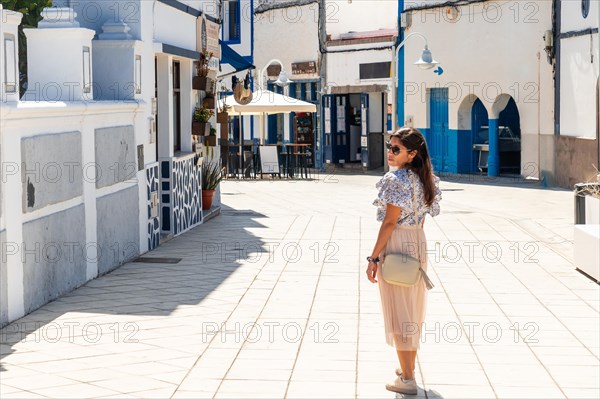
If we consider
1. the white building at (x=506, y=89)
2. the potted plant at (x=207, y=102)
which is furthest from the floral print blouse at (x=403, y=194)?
the white building at (x=506, y=89)

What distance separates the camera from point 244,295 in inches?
422

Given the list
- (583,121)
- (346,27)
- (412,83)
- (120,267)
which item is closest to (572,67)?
(583,121)

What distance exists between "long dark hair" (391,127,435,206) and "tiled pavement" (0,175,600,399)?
137 centimetres

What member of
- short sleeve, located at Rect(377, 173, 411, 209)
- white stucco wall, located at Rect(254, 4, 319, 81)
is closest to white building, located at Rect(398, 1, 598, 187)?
white stucco wall, located at Rect(254, 4, 319, 81)

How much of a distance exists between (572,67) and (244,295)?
50.2 feet

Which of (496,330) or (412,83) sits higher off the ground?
(412,83)

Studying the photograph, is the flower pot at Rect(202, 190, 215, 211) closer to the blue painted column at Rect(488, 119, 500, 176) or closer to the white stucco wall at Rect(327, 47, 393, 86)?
the blue painted column at Rect(488, 119, 500, 176)

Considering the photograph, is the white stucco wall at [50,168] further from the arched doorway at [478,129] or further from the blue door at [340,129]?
the blue door at [340,129]

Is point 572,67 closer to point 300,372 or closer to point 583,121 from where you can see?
point 583,121

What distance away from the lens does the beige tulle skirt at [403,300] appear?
7160 mm

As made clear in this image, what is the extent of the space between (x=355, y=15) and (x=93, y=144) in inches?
944

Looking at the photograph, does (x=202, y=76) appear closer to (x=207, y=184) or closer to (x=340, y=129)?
(x=207, y=184)

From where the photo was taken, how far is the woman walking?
714cm

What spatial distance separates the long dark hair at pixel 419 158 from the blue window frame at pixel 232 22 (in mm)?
16224
